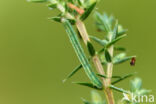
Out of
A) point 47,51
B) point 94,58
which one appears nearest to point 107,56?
point 94,58

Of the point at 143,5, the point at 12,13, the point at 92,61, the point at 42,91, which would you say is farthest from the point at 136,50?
the point at 92,61

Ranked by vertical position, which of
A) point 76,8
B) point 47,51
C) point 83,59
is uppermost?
point 47,51

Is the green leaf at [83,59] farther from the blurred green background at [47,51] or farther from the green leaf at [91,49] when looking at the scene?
the blurred green background at [47,51]

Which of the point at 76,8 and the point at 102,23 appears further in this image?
the point at 102,23

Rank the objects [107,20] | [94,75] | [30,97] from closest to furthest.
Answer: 1. [94,75]
2. [107,20]
3. [30,97]

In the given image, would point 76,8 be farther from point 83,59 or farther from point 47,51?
point 47,51

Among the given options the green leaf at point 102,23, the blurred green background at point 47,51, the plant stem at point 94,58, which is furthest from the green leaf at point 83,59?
the blurred green background at point 47,51

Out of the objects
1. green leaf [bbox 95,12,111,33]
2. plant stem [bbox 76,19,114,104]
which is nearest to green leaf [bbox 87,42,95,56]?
plant stem [bbox 76,19,114,104]

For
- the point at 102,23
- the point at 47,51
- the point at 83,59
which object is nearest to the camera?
the point at 83,59

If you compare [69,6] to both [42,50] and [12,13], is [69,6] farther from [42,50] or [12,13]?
[12,13]
